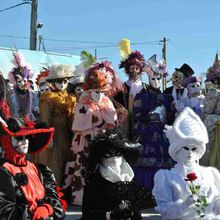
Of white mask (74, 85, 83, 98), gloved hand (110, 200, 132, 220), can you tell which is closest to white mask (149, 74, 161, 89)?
white mask (74, 85, 83, 98)

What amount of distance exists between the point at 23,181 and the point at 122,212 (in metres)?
1.01

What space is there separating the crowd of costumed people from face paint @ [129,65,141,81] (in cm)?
1

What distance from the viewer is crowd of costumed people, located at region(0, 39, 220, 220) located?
386 centimetres

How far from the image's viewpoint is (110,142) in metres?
4.57

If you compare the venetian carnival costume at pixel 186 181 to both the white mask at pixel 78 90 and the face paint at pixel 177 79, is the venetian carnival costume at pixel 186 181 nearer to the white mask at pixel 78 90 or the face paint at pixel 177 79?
the white mask at pixel 78 90

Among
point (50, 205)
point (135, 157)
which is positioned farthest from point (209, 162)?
point (50, 205)

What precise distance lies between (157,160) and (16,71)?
97.1 inches

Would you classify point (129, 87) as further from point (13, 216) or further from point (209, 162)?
point (13, 216)

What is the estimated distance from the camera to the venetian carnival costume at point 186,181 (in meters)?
4.19

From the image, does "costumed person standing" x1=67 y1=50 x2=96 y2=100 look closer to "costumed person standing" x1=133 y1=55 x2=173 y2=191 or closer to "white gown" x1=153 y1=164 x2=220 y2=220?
"costumed person standing" x1=133 y1=55 x2=173 y2=191

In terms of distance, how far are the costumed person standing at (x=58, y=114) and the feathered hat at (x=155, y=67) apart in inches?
50.0

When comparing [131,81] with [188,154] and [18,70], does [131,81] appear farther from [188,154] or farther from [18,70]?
[188,154]

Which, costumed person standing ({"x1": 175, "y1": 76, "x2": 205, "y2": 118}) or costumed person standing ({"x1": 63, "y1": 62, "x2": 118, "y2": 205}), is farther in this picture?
costumed person standing ({"x1": 175, "y1": 76, "x2": 205, "y2": 118})

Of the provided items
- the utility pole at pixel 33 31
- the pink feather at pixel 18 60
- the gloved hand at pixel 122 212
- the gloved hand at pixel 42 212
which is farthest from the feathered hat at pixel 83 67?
the utility pole at pixel 33 31
